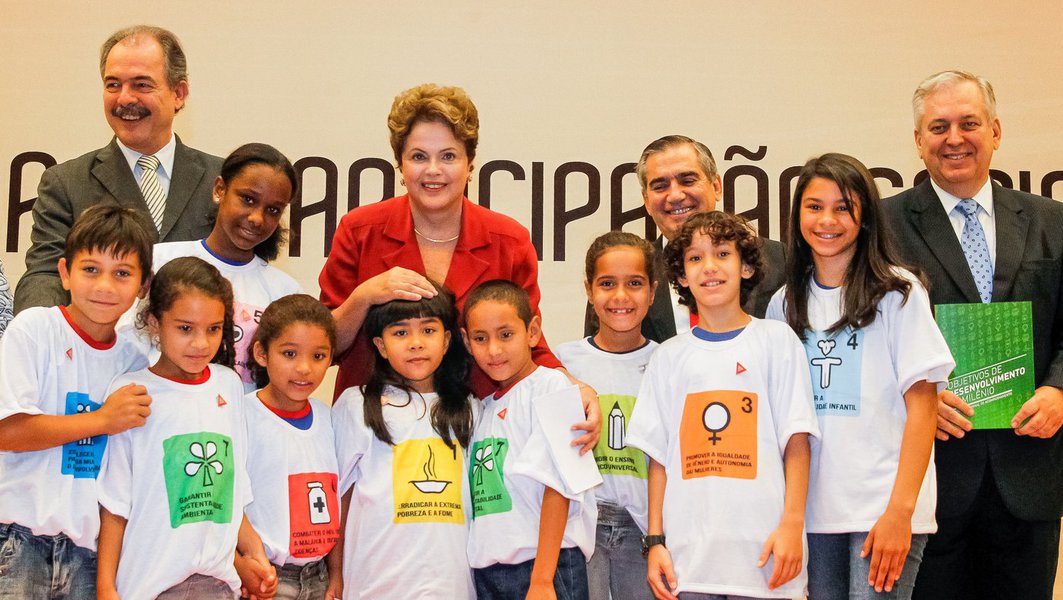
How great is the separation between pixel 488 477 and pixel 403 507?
9.7 inches

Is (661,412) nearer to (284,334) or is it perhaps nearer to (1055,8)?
(284,334)

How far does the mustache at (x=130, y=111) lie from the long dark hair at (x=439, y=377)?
118 centimetres

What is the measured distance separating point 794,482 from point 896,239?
3.51ft

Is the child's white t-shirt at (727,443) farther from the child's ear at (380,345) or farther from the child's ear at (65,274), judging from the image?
the child's ear at (65,274)

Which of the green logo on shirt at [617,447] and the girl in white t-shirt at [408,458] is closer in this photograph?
the girl in white t-shirt at [408,458]

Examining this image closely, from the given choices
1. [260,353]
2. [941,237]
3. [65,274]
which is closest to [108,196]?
[65,274]

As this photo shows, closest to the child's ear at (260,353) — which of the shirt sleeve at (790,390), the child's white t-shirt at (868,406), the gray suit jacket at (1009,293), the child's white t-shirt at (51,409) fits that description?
the child's white t-shirt at (51,409)

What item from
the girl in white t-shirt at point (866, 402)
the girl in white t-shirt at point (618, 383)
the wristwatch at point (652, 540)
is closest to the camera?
the girl in white t-shirt at point (866, 402)

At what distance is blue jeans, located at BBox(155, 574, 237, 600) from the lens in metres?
2.36

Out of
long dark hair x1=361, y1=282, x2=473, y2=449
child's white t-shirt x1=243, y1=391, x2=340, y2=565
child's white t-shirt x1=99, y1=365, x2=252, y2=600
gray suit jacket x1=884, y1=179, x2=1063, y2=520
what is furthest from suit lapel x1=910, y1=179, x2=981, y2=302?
child's white t-shirt x1=99, y1=365, x2=252, y2=600

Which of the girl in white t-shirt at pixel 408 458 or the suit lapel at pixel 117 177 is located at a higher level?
the suit lapel at pixel 117 177

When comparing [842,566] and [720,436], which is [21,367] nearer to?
[720,436]

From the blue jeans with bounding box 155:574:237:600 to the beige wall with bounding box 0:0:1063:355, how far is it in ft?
7.89

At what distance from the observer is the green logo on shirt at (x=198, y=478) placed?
2387mm
